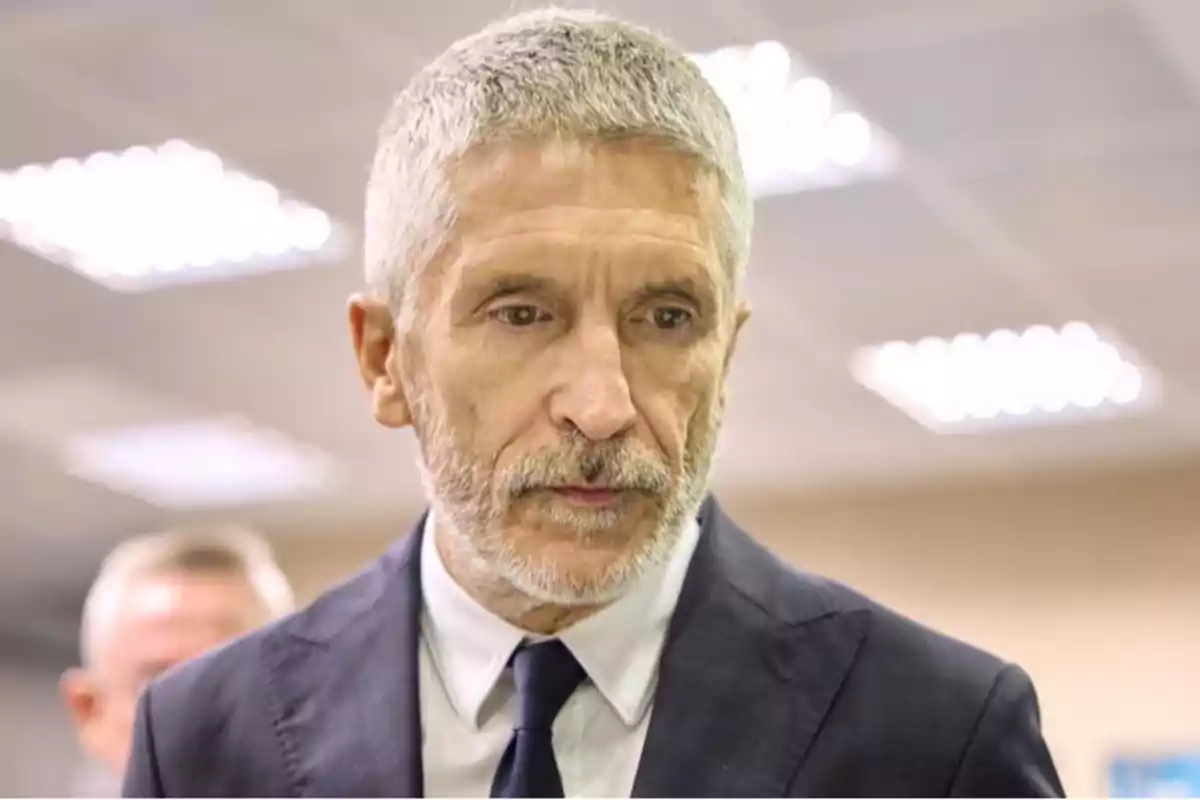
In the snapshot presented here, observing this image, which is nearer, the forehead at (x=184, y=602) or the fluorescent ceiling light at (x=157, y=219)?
the forehead at (x=184, y=602)

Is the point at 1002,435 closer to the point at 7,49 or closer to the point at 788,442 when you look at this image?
the point at 788,442

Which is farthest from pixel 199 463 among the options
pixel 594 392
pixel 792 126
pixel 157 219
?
pixel 594 392

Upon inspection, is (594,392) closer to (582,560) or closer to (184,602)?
(582,560)

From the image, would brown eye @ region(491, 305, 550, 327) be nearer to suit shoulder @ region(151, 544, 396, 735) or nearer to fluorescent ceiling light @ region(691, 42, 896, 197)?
suit shoulder @ region(151, 544, 396, 735)

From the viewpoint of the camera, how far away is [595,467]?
0.76 meters

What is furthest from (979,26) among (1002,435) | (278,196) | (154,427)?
(154,427)

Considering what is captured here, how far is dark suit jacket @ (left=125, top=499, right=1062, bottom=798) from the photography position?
A: 0.81m

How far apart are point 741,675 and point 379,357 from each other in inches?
10.5

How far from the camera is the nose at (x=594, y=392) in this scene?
0.75 metres

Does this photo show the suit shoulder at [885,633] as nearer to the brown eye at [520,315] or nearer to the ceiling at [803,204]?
the brown eye at [520,315]

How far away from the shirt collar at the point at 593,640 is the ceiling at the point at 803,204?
0.57 meters

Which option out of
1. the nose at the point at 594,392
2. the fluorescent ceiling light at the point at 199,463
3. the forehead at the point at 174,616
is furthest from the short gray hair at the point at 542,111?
the fluorescent ceiling light at the point at 199,463

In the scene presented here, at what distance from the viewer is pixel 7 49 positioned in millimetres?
2551

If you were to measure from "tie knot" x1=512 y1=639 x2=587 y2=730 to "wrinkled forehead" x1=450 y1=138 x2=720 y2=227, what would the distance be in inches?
9.1
